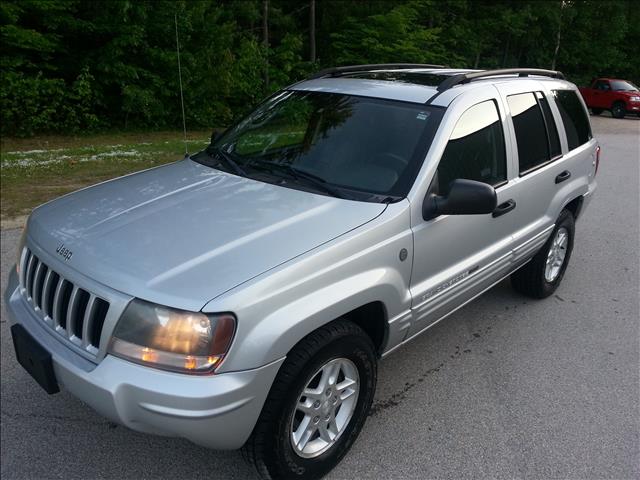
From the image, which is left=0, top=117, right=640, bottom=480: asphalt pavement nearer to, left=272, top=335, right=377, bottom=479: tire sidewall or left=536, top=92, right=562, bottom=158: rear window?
left=272, top=335, right=377, bottom=479: tire sidewall

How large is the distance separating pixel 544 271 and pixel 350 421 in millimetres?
2589

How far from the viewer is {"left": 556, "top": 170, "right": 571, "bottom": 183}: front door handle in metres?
4.36

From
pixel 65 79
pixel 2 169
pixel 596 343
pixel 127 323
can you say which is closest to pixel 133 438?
pixel 127 323

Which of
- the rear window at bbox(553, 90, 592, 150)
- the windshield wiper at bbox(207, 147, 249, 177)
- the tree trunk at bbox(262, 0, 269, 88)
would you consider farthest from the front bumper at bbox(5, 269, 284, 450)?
the tree trunk at bbox(262, 0, 269, 88)

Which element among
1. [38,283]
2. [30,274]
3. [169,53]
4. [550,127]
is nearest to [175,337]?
[38,283]

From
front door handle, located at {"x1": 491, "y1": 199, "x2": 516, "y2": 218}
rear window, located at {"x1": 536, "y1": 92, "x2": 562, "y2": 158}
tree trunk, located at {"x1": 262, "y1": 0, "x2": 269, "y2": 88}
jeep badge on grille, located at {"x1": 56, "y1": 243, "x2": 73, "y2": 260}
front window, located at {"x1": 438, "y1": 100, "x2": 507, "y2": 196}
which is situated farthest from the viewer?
tree trunk, located at {"x1": 262, "y1": 0, "x2": 269, "y2": 88}

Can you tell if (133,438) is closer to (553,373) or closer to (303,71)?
(553,373)

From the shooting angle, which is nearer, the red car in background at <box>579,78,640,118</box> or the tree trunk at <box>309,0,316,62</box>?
the tree trunk at <box>309,0,316,62</box>

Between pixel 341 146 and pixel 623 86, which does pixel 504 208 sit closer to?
pixel 341 146

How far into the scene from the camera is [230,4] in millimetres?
19047

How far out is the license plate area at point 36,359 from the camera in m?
2.44

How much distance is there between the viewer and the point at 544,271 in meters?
4.66

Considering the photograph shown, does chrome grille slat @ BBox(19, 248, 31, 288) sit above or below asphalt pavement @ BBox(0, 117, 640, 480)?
above

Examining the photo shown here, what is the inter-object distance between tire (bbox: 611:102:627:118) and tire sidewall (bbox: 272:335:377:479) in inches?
961
